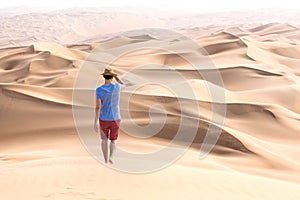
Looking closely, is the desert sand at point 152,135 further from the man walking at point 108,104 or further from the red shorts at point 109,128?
the man walking at point 108,104

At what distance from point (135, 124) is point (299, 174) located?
8.51ft

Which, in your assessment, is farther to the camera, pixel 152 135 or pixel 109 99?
pixel 152 135

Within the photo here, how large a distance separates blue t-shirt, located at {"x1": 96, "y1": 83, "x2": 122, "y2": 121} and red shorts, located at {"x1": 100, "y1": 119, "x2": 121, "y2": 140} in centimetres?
4

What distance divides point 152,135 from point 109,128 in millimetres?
2449

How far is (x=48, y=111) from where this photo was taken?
24.9 feet

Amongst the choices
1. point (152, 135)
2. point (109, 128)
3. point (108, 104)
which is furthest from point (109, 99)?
point (152, 135)

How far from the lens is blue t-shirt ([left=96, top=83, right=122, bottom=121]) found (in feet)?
13.6

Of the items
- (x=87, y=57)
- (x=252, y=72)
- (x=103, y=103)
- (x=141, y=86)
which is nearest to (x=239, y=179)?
(x=103, y=103)

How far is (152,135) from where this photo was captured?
6.64 meters

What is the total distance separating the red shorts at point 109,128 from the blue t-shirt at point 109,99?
44mm

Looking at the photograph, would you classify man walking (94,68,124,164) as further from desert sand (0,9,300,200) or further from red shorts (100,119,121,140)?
desert sand (0,9,300,200)

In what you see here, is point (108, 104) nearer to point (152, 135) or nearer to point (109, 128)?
point (109, 128)

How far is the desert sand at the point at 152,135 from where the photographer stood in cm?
388

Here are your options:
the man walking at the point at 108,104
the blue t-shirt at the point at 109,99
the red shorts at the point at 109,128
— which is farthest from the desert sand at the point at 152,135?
the blue t-shirt at the point at 109,99
